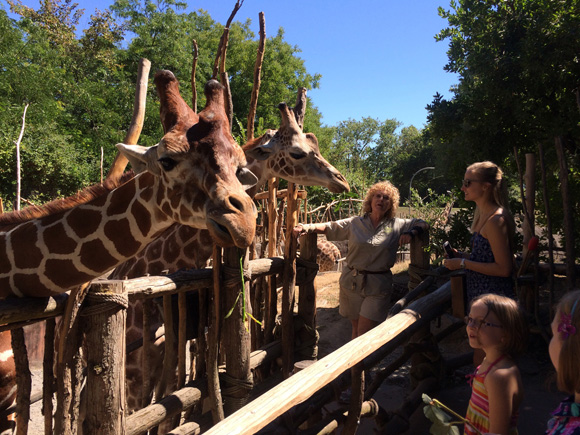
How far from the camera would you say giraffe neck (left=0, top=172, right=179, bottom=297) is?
87.0 inches

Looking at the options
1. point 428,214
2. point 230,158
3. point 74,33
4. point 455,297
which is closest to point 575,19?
point 455,297

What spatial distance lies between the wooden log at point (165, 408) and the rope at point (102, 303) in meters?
0.66

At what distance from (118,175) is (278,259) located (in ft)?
4.79

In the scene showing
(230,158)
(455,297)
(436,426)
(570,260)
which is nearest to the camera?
(436,426)

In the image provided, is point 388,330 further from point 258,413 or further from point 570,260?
point 570,260

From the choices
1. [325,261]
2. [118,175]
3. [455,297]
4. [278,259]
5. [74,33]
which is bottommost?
[325,261]

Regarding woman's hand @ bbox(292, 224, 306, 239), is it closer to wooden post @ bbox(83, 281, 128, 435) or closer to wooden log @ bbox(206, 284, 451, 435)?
wooden log @ bbox(206, 284, 451, 435)

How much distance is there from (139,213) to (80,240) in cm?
34

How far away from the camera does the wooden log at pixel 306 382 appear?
1583 mm

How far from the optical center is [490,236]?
2.93 meters

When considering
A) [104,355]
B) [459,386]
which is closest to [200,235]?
[104,355]

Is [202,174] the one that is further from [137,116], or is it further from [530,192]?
[530,192]

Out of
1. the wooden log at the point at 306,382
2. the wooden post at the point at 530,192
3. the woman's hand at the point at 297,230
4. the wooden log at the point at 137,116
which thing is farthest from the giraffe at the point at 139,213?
the wooden post at the point at 530,192

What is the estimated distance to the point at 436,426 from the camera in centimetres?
184
